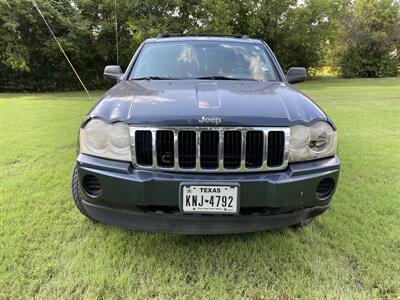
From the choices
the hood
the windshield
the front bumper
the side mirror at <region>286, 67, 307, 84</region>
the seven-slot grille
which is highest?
the windshield

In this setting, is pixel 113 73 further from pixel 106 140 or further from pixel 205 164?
pixel 205 164

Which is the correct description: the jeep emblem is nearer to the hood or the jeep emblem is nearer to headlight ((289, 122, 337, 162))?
the hood

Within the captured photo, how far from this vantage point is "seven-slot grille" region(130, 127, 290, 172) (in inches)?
80.6

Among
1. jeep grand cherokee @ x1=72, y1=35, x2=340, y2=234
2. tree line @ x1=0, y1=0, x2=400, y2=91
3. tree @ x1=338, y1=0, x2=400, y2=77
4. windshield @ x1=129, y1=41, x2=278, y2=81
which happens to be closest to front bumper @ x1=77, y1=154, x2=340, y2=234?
jeep grand cherokee @ x1=72, y1=35, x2=340, y2=234

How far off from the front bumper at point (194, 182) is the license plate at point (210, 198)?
4 centimetres

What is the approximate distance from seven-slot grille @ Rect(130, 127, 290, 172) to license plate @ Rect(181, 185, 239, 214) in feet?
0.41

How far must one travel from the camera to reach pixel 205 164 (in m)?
2.08

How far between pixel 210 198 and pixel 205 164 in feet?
0.69

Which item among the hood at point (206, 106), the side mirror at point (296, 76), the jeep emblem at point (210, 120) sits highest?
the side mirror at point (296, 76)

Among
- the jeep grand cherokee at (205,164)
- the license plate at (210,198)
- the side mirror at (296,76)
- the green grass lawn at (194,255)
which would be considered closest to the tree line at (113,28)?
the side mirror at (296,76)

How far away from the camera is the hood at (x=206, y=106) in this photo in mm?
2072

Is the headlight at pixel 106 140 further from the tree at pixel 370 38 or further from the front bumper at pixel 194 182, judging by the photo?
the tree at pixel 370 38

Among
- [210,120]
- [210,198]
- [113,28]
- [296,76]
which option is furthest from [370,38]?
→ [210,198]

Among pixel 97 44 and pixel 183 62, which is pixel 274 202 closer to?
pixel 183 62
